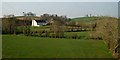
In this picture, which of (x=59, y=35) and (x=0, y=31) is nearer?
(x=0, y=31)

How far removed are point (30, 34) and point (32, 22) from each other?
94.1ft

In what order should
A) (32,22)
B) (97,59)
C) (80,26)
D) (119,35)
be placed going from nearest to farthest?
(97,59) < (119,35) < (80,26) < (32,22)

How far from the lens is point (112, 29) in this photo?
101 feet

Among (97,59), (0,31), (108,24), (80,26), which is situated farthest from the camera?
(80,26)

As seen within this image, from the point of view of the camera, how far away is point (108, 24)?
32125mm

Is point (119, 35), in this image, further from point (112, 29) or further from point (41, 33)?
point (41, 33)

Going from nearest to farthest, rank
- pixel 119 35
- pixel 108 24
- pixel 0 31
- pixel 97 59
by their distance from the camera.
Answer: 1. pixel 97 59
2. pixel 119 35
3. pixel 108 24
4. pixel 0 31

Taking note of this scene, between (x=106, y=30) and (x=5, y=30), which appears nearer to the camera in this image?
(x=106, y=30)

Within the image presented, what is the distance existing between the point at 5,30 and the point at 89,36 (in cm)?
1953

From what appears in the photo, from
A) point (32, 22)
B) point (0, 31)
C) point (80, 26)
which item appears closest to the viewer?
point (0, 31)

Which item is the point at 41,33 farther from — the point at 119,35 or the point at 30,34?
the point at 119,35

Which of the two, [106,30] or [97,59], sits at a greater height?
[106,30]

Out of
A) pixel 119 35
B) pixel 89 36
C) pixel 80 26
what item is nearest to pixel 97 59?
pixel 119 35

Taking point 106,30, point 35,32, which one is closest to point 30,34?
point 35,32
